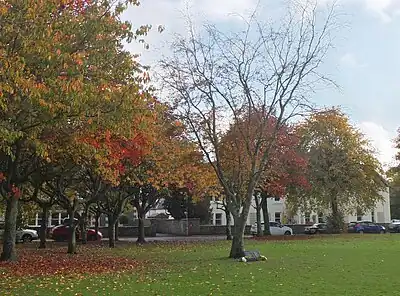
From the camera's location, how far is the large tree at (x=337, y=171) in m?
43.4

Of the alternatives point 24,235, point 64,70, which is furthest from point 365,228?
point 64,70

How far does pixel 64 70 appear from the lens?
11.5 meters

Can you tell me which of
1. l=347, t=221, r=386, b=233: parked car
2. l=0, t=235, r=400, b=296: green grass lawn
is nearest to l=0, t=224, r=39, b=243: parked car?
l=0, t=235, r=400, b=296: green grass lawn

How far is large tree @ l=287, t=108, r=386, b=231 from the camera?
1709 inches

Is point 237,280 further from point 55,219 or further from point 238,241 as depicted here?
point 55,219

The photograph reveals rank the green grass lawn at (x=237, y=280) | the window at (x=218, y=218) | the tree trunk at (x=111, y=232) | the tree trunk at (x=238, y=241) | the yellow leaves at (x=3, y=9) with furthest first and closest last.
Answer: the window at (x=218, y=218)
the tree trunk at (x=111, y=232)
the tree trunk at (x=238, y=241)
the green grass lawn at (x=237, y=280)
the yellow leaves at (x=3, y=9)

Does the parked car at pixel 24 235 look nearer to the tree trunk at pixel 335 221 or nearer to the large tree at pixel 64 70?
the tree trunk at pixel 335 221

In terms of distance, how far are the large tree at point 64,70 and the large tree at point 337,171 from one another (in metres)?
31.1

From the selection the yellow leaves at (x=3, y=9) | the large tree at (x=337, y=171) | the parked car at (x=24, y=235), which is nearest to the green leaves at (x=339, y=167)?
the large tree at (x=337, y=171)

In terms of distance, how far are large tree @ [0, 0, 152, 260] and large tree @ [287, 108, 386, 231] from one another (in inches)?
1224

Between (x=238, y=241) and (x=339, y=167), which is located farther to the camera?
(x=339, y=167)

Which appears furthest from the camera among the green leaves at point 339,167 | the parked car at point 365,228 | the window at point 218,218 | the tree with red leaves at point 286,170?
the window at point 218,218

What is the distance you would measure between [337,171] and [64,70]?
35146mm

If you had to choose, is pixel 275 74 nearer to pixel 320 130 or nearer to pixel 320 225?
pixel 320 130
